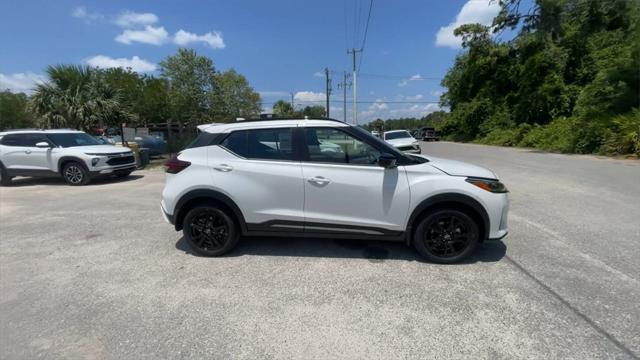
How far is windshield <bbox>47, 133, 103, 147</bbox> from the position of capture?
10.3 m

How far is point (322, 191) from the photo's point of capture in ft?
13.2

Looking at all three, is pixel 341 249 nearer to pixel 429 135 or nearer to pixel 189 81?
pixel 189 81

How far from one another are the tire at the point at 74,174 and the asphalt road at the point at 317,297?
4889 millimetres

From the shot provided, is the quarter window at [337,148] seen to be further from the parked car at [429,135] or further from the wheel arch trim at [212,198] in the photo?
the parked car at [429,135]

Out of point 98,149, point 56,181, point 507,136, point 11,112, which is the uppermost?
point 11,112

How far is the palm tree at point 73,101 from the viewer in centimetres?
1445

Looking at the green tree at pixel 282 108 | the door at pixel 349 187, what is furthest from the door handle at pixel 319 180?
the green tree at pixel 282 108

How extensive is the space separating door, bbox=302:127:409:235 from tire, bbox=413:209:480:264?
0.91 ft

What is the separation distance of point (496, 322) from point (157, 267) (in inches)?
144

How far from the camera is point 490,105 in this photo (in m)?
36.9

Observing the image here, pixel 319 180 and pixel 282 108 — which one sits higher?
pixel 282 108

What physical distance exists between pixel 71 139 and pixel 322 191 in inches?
404

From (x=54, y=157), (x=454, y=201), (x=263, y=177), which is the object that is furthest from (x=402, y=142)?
(x=54, y=157)

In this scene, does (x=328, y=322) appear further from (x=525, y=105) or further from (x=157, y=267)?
(x=525, y=105)
